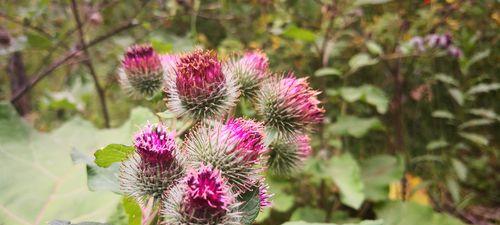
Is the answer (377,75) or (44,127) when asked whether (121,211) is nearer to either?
(44,127)

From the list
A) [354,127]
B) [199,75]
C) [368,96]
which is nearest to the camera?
[199,75]

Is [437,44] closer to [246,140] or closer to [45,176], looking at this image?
[246,140]

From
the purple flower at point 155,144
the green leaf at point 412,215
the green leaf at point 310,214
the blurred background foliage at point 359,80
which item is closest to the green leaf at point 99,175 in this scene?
the purple flower at point 155,144

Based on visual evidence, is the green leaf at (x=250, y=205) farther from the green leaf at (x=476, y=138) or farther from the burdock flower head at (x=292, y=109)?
the green leaf at (x=476, y=138)

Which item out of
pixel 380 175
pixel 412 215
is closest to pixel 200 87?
pixel 412 215

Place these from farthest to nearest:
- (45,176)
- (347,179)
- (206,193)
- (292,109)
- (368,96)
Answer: (368,96) → (347,179) → (45,176) → (292,109) → (206,193)

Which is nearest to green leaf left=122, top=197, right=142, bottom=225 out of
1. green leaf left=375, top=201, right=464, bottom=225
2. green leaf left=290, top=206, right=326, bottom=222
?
green leaf left=290, top=206, right=326, bottom=222
